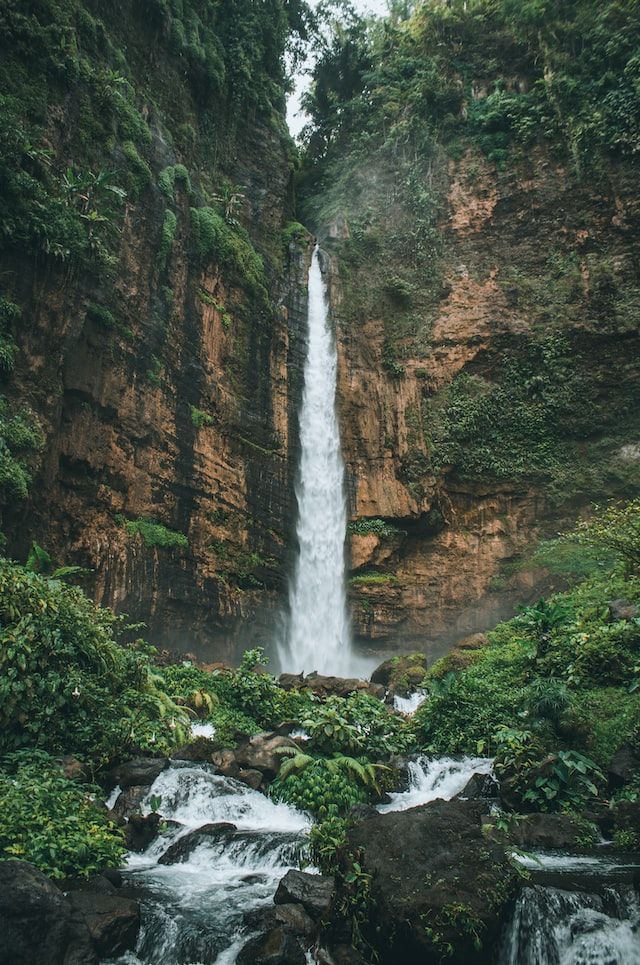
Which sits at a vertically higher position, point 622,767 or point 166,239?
point 166,239

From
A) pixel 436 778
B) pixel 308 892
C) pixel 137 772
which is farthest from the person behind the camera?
pixel 436 778

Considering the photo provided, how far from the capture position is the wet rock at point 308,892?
15.4 feet

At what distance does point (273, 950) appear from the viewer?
14.0 ft

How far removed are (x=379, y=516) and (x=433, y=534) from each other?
6.55 feet

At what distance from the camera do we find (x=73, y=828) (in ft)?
18.3

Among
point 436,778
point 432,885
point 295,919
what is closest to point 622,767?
point 436,778

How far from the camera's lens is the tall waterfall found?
1867cm

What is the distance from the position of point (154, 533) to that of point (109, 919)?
37.6 ft

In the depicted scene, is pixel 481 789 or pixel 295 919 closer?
pixel 295 919

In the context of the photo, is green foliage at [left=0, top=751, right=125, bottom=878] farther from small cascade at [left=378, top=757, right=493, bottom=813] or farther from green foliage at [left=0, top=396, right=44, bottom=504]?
green foliage at [left=0, top=396, right=44, bottom=504]

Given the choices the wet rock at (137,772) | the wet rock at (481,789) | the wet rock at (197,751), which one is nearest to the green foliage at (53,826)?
the wet rock at (137,772)

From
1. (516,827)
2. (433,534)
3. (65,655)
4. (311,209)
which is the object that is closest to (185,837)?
(65,655)

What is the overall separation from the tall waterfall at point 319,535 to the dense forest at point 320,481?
451mm

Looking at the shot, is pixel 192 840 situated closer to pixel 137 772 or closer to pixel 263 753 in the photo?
pixel 137 772
